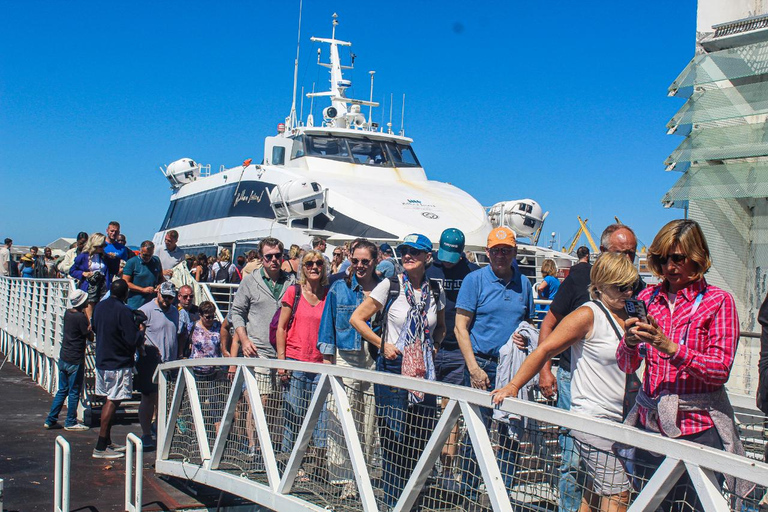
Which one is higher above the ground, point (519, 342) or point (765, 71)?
point (765, 71)

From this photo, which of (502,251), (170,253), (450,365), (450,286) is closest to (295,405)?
(450,365)

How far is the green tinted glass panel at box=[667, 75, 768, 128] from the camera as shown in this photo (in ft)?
25.0

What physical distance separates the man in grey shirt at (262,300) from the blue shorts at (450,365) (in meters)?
1.74

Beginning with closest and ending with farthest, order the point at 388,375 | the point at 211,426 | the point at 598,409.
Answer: the point at 598,409 → the point at 388,375 → the point at 211,426

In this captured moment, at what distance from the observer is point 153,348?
24.9 ft

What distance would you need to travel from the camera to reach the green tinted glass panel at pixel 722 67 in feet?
24.7

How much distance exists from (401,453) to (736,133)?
5309mm

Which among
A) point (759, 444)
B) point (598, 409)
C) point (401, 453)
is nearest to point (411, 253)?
point (401, 453)

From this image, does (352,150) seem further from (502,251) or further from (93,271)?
(502,251)

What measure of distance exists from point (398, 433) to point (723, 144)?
5.23m

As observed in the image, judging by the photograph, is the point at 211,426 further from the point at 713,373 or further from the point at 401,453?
the point at 713,373

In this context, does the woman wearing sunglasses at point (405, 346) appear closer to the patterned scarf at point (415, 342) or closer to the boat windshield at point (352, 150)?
the patterned scarf at point (415, 342)

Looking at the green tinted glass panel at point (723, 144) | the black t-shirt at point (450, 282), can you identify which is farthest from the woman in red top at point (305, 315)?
the green tinted glass panel at point (723, 144)

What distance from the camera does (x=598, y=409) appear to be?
3.57 m
